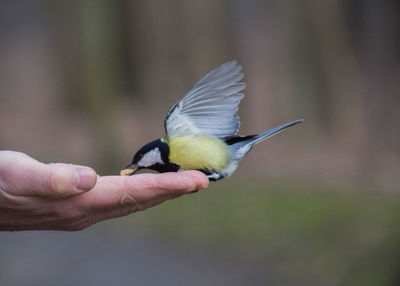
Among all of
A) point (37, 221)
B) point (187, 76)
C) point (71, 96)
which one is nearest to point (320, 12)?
point (187, 76)

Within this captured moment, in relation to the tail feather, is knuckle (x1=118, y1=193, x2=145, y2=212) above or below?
below

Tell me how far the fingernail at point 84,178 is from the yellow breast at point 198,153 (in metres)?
0.34

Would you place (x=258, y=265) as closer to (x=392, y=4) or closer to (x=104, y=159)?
(x=104, y=159)

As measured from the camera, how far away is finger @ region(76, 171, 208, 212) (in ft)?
4.95

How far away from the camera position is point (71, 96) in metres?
6.29

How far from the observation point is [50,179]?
4.82 feet

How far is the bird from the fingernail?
316mm

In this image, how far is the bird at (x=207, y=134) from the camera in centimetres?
173

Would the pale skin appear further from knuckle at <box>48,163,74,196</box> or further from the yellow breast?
the yellow breast


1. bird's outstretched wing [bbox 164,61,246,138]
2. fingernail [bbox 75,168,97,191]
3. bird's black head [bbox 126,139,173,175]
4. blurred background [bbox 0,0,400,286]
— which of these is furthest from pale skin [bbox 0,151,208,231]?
blurred background [bbox 0,0,400,286]

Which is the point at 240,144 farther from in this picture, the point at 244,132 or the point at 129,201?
the point at 244,132

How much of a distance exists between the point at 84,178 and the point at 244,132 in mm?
3805

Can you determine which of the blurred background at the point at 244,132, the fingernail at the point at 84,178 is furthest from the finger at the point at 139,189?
the blurred background at the point at 244,132

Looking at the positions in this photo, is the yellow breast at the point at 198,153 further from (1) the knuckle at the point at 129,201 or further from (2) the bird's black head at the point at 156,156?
(1) the knuckle at the point at 129,201
